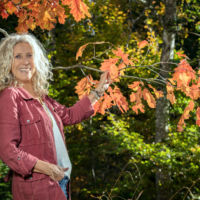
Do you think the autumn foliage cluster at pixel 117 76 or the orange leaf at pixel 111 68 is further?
the autumn foliage cluster at pixel 117 76

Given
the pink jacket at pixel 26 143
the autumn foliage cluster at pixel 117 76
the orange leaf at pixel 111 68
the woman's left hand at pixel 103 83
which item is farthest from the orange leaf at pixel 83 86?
the pink jacket at pixel 26 143

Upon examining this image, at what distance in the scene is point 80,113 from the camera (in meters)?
2.03

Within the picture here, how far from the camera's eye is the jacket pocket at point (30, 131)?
158cm

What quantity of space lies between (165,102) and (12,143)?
5.63 metres

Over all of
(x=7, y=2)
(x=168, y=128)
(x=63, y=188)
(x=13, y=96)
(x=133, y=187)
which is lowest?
(x=133, y=187)

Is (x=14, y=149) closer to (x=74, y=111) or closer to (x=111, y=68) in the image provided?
(x=74, y=111)

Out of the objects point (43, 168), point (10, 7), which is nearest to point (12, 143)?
point (43, 168)

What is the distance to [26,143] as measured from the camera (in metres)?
1.58

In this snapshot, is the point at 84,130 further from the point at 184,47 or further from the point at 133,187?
the point at 184,47

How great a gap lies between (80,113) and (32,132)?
19.7 inches

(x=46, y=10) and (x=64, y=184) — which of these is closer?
(x=64, y=184)

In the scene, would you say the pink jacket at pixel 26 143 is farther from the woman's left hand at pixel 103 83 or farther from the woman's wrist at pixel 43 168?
the woman's left hand at pixel 103 83

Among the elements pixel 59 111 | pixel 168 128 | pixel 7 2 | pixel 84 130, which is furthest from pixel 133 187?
pixel 59 111

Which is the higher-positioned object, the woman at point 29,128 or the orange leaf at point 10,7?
the orange leaf at point 10,7
